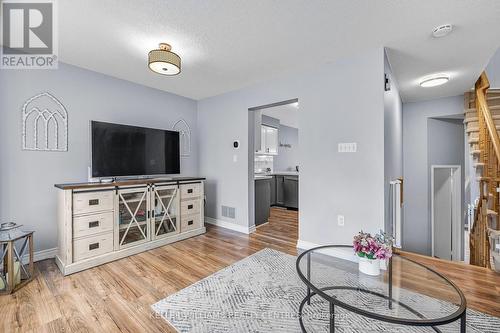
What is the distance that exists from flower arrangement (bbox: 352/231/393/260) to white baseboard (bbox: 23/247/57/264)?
3309mm

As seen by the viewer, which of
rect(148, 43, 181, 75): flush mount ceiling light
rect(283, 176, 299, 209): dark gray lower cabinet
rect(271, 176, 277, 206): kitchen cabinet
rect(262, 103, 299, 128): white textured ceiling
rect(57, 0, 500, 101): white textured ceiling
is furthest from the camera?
rect(271, 176, 277, 206): kitchen cabinet

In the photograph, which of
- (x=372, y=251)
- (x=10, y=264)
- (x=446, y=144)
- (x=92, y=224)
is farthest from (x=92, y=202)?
(x=446, y=144)

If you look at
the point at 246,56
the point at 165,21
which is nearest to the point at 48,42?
the point at 165,21

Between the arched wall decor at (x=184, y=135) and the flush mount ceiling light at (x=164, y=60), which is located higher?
the flush mount ceiling light at (x=164, y=60)

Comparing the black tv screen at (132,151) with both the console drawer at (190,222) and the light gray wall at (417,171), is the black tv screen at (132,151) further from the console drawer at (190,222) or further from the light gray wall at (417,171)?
the light gray wall at (417,171)

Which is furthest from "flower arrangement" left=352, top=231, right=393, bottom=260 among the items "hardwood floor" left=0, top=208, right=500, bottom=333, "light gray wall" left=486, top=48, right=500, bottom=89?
"light gray wall" left=486, top=48, right=500, bottom=89

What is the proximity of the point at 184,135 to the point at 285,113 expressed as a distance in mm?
2771

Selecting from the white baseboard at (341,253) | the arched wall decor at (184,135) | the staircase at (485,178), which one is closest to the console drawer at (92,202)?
the arched wall decor at (184,135)

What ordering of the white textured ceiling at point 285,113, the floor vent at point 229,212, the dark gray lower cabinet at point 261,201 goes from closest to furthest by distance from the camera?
the floor vent at point 229,212 < the dark gray lower cabinet at point 261,201 < the white textured ceiling at point 285,113

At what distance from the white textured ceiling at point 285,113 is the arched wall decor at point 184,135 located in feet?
6.35

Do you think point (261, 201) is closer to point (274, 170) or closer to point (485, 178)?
point (274, 170)

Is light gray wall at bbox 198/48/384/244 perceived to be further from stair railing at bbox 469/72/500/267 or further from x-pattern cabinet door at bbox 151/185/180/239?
x-pattern cabinet door at bbox 151/185/180/239

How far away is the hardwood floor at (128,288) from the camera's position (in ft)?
4.99

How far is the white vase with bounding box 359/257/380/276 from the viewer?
4.87ft
